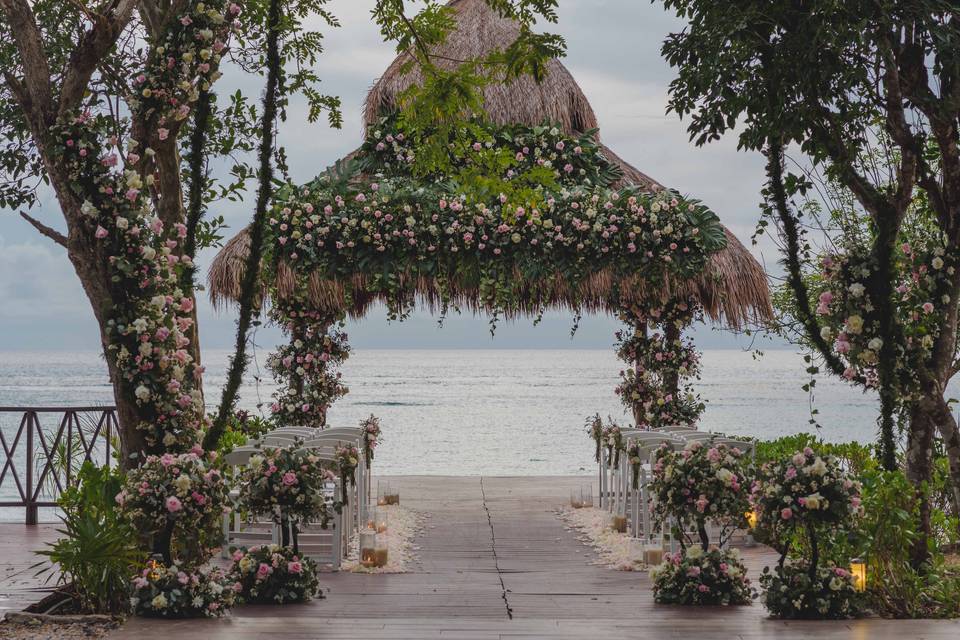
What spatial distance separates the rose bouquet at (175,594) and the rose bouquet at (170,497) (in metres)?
0.19

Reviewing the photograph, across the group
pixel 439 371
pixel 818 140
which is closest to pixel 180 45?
pixel 818 140

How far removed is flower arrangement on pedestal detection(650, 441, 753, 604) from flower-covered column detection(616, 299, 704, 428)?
4945 millimetres

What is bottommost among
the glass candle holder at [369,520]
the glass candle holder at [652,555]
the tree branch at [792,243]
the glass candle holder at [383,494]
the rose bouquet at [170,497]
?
the glass candle holder at [383,494]

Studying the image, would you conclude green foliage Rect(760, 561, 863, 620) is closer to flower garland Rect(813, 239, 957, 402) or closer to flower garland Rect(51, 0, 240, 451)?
flower garland Rect(813, 239, 957, 402)

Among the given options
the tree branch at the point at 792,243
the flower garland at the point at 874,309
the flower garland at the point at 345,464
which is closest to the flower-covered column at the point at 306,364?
the flower garland at the point at 345,464

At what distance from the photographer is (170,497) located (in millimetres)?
5246

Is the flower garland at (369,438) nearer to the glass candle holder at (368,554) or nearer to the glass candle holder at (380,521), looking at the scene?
the glass candle holder at (380,521)

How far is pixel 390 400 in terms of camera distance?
144ft

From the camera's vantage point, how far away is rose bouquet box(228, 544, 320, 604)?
225 inches

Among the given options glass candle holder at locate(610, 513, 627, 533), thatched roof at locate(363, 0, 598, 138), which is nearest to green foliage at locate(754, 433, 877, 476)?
glass candle holder at locate(610, 513, 627, 533)

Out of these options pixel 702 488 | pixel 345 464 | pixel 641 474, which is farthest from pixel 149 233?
pixel 641 474

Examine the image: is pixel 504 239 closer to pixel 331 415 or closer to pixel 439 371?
pixel 331 415

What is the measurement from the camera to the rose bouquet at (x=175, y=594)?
16.8 ft

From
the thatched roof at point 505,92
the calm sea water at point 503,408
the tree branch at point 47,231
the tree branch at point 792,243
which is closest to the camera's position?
the tree branch at point 792,243
